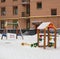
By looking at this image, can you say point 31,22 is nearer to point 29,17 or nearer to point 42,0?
point 29,17

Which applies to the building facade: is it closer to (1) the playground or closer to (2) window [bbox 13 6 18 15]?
(2) window [bbox 13 6 18 15]

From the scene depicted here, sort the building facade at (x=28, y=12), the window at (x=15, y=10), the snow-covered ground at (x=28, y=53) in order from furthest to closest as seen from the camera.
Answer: the window at (x=15, y=10) < the building facade at (x=28, y=12) < the snow-covered ground at (x=28, y=53)

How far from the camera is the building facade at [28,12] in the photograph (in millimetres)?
48625

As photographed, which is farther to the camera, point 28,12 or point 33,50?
point 28,12

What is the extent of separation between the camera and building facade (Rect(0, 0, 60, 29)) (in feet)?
160

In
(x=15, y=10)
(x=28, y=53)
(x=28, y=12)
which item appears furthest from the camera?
(x=15, y=10)

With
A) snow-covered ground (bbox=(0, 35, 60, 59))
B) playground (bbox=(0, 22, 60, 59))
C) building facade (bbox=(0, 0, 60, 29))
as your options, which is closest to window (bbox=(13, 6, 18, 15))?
building facade (bbox=(0, 0, 60, 29))

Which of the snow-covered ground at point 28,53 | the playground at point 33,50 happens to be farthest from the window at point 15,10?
the snow-covered ground at point 28,53

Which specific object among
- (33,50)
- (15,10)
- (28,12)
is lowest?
(33,50)

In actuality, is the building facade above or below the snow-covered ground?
above

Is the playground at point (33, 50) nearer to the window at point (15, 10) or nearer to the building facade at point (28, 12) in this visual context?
the building facade at point (28, 12)

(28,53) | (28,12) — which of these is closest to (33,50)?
(28,53)

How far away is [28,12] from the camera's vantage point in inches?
2153

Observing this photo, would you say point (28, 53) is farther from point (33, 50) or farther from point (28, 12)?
point (28, 12)
